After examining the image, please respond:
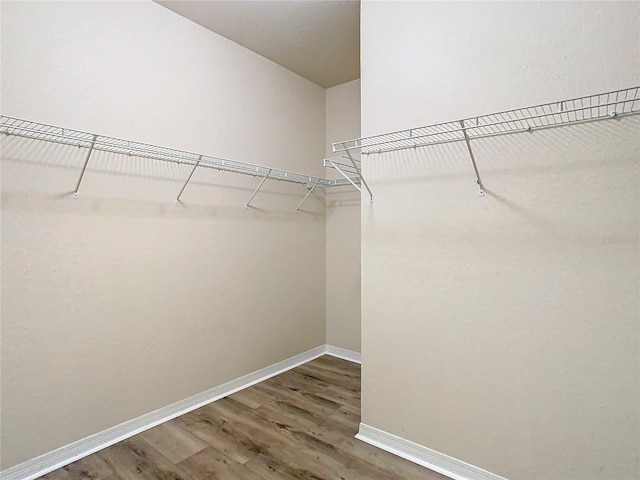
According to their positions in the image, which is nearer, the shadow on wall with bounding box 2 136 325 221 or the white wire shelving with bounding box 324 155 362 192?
A: the shadow on wall with bounding box 2 136 325 221

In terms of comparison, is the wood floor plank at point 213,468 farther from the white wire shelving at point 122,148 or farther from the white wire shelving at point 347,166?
the white wire shelving at point 347,166

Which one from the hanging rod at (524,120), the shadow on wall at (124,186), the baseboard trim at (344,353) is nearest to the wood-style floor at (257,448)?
the baseboard trim at (344,353)

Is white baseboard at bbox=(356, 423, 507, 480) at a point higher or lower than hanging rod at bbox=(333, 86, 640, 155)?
lower

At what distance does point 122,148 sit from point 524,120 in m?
2.17

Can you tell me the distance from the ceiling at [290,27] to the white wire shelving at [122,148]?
0.96 metres

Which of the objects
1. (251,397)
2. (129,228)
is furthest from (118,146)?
(251,397)

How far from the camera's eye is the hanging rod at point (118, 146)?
1.67m

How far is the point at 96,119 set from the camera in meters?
1.97

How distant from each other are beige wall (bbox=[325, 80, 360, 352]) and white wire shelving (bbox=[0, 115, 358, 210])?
0.43m

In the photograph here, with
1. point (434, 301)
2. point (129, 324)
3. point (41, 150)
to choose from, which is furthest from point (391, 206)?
point (41, 150)

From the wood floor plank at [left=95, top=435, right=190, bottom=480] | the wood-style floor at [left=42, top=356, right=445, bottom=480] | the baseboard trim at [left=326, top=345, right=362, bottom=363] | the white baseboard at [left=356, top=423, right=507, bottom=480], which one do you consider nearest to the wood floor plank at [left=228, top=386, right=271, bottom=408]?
the wood-style floor at [left=42, top=356, right=445, bottom=480]

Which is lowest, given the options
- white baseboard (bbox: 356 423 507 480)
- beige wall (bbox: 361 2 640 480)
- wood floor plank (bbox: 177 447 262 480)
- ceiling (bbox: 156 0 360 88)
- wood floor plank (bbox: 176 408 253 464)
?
wood floor plank (bbox: 177 447 262 480)

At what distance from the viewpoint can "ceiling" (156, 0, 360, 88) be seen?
2.25m

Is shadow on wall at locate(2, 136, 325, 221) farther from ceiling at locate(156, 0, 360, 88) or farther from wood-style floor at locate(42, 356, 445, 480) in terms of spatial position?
wood-style floor at locate(42, 356, 445, 480)
